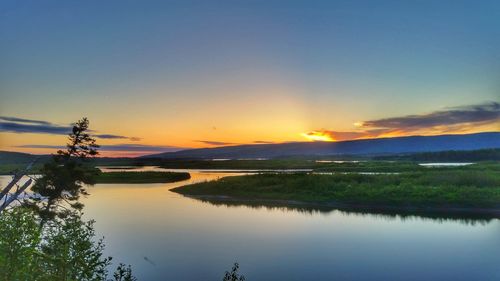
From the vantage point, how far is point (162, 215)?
178 ft

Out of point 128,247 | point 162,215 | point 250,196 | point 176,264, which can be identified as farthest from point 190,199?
point 176,264

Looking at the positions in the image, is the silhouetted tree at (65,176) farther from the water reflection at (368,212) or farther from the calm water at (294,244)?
the water reflection at (368,212)

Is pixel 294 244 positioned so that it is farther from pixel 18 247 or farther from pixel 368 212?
pixel 18 247

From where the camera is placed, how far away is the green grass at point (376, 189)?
57938 mm

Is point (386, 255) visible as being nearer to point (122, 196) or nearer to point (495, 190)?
point (495, 190)

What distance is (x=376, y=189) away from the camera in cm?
6525

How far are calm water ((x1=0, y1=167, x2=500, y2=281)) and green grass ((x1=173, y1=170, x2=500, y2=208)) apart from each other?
8.04 metres

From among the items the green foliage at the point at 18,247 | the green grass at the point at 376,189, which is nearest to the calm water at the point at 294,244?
the green grass at the point at 376,189

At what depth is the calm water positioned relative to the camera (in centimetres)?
3048

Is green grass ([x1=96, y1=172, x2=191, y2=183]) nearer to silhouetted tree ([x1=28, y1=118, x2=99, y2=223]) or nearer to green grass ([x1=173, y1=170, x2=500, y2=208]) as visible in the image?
green grass ([x1=173, y1=170, x2=500, y2=208])

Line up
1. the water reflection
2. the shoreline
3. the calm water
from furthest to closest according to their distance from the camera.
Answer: the shoreline, the water reflection, the calm water

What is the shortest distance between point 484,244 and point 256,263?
70.8 feet

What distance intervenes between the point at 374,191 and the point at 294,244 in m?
28.9

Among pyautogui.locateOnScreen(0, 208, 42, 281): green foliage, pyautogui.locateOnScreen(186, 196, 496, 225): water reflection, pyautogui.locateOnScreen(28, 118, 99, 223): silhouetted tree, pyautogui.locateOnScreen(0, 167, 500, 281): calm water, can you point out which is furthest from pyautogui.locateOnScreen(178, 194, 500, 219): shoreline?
pyautogui.locateOnScreen(0, 208, 42, 281): green foliage
